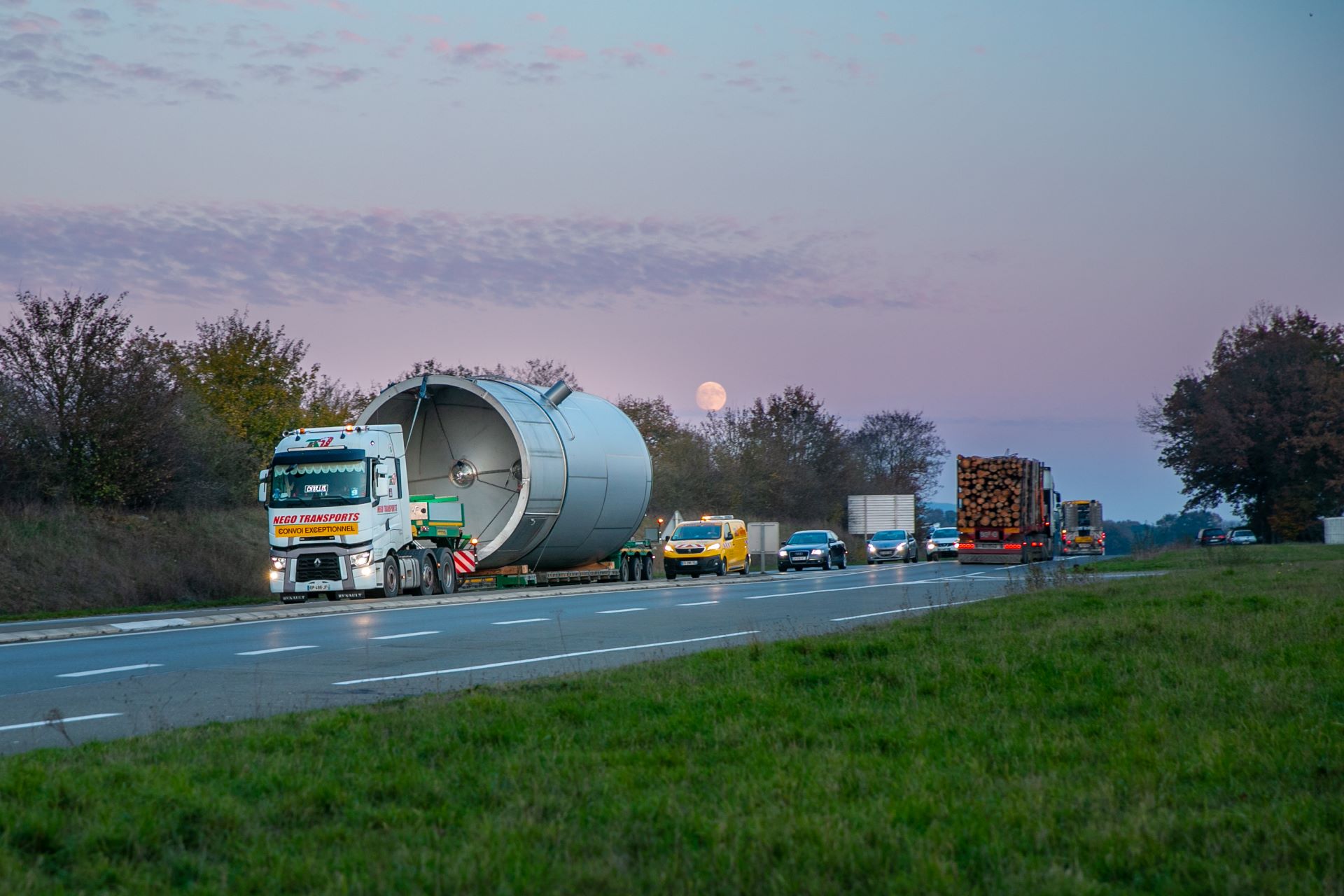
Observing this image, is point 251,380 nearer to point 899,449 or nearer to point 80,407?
point 80,407

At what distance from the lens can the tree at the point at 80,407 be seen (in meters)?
31.6

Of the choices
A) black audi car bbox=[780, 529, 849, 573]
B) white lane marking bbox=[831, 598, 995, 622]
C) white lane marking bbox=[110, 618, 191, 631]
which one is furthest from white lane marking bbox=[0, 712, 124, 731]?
black audi car bbox=[780, 529, 849, 573]

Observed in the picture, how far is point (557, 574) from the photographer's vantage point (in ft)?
113

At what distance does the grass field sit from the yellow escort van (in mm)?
33744

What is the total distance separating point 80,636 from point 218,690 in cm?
791

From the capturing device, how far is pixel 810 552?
51.4 m

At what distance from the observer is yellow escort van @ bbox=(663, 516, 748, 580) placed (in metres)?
44.0

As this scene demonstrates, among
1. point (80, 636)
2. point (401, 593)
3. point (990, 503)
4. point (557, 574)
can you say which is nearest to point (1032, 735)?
point (80, 636)

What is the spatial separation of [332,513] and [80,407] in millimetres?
9515

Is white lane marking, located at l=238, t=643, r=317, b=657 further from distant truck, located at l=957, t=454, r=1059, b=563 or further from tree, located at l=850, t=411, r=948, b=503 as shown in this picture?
tree, located at l=850, t=411, r=948, b=503

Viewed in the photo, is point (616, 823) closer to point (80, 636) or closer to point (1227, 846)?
point (1227, 846)

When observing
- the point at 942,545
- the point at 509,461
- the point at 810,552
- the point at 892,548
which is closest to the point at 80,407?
the point at 509,461

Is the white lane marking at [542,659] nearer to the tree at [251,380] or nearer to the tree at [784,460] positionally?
the tree at [251,380]

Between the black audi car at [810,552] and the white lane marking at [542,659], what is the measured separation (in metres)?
34.4
